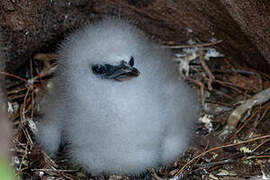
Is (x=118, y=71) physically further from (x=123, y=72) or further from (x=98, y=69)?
(x=98, y=69)

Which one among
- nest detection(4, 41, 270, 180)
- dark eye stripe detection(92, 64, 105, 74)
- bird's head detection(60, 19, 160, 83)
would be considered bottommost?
nest detection(4, 41, 270, 180)

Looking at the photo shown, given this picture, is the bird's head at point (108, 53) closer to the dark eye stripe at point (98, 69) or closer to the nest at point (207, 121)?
the dark eye stripe at point (98, 69)

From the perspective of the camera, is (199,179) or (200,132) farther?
(200,132)

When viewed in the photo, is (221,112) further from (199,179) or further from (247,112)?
(199,179)

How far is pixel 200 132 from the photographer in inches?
121

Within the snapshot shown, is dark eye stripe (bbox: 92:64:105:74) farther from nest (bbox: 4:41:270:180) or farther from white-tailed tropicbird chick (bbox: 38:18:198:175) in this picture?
nest (bbox: 4:41:270:180)

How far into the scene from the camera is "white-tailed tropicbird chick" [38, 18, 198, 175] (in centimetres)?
246

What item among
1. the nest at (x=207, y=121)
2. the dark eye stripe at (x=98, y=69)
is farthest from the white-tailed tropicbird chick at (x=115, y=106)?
the nest at (x=207, y=121)

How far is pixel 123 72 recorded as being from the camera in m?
2.38

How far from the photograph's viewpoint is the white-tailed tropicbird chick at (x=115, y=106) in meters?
2.46

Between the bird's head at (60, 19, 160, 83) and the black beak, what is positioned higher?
the bird's head at (60, 19, 160, 83)

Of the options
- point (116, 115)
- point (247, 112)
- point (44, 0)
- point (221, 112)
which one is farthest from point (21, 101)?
point (247, 112)

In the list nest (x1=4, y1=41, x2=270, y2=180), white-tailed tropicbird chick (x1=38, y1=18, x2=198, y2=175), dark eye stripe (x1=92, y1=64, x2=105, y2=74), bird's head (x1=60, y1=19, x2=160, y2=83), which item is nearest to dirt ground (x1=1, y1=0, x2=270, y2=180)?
nest (x1=4, y1=41, x2=270, y2=180)

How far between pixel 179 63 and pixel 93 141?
55.7 inches
